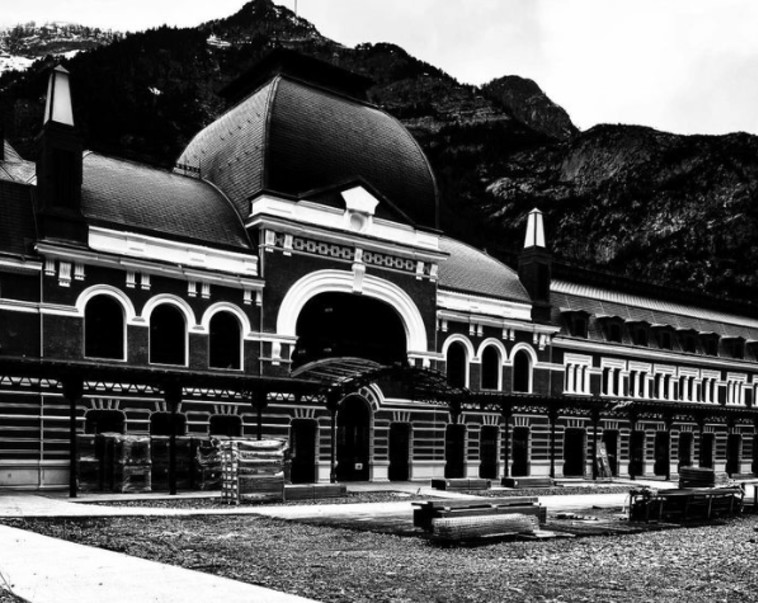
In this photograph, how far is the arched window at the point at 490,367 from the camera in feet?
140

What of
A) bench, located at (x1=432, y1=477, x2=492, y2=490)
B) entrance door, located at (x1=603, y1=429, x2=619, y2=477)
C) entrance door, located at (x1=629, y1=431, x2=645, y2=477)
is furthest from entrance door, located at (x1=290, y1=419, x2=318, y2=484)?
entrance door, located at (x1=629, y1=431, x2=645, y2=477)

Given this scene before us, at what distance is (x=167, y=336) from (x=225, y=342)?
2.42 meters

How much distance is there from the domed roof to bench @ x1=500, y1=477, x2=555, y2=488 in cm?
1248

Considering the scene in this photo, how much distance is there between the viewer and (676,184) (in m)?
88.4

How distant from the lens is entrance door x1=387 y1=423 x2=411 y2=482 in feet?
124

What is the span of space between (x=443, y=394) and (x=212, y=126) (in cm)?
1793

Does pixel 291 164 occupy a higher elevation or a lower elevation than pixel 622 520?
higher

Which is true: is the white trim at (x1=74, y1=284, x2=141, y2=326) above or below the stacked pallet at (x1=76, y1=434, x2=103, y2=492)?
above

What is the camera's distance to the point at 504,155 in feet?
357

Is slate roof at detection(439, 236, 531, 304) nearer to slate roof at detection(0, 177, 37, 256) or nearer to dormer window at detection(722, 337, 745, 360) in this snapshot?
slate roof at detection(0, 177, 37, 256)

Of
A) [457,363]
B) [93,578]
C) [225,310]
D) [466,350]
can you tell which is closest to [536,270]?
[466,350]

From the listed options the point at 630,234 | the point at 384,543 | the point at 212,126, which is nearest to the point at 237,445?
the point at 384,543

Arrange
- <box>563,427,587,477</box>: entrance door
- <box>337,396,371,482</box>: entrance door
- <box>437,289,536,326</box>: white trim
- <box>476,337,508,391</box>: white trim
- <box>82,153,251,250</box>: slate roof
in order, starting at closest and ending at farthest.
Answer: <box>82,153,251,250</box>: slate roof → <box>337,396,371,482</box>: entrance door → <box>437,289,536,326</box>: white trim → <box>476,337,508,391</box>: white trim → <box>563,427,587,477</box>: entrance door

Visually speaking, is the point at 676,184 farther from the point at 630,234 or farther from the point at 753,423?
the point at 753,423
